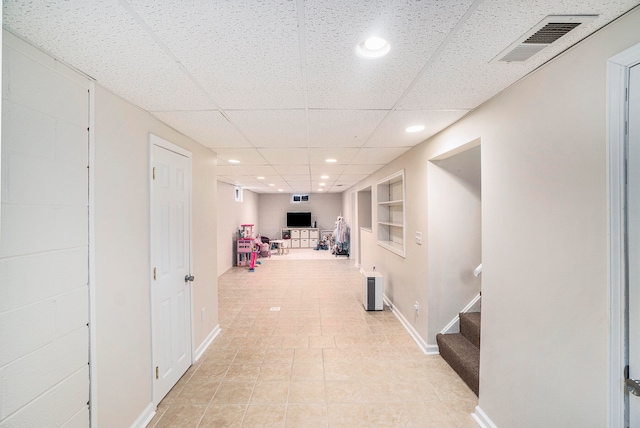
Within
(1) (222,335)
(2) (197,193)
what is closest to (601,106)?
(2) (197,193)

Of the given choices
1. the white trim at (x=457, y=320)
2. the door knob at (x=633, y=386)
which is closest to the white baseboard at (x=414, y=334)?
the white trim at (x=457, y=320)

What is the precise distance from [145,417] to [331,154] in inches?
122

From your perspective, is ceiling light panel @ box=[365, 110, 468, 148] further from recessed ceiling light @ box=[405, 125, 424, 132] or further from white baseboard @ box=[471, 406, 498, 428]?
white baseboard @ box=[471, 406, 498, 428]

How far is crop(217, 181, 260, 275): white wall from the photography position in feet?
22.3

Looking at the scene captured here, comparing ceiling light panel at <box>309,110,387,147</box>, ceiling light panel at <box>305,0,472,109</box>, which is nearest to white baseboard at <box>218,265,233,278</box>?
ceiling light panel at <box>309,110,387,147</box>

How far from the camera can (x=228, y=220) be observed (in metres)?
7.38

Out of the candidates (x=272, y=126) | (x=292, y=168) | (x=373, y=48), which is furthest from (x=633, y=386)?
(x=292, y=168)

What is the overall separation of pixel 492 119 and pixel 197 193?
2764mm

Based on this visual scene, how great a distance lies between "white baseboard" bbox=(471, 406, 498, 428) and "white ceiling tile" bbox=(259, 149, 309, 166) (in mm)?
2924

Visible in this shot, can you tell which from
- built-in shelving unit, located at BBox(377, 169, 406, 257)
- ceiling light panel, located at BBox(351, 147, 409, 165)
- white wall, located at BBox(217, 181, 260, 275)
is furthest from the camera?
white wall, located at BBox(217, 181, 260, 275)

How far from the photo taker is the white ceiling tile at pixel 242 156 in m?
3.32

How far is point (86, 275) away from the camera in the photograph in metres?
1.55

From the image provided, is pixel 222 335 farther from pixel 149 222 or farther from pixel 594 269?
pixel 594 269

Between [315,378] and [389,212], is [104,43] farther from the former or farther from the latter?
[389,212]
